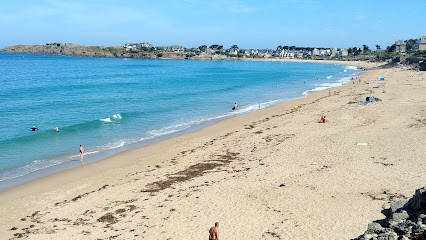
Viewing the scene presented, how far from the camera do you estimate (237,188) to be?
1398 cm

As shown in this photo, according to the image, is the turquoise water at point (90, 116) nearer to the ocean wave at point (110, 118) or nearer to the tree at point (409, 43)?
the ocean wave at point (110, 118)

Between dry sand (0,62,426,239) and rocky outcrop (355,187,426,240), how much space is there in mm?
1885

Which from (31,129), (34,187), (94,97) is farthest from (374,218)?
(94,97)

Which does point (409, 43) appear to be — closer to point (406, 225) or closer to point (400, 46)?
point (400, 46)

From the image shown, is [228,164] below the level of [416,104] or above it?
below

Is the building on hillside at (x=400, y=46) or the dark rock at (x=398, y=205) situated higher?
the building on hillside at (x=400, y=46)

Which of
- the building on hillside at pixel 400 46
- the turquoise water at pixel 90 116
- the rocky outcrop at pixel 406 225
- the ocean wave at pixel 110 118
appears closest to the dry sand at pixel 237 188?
the rocky outcrop at pixel 406 225

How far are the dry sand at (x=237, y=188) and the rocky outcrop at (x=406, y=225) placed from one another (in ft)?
6.19

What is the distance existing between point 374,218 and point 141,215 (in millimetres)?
8320

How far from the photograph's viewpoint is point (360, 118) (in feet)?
82.5

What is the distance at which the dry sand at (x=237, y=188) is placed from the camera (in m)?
11.0

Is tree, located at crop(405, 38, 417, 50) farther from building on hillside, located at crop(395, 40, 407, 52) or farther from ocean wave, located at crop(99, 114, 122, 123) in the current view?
ocean wave, located at crop(99, 114, 122, 123)

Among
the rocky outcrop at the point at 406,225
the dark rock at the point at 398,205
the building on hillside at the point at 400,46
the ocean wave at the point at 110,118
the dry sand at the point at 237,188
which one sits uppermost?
the building on hillside at the point at 400,46

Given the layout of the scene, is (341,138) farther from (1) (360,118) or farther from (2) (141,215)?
(2) (141,215)
